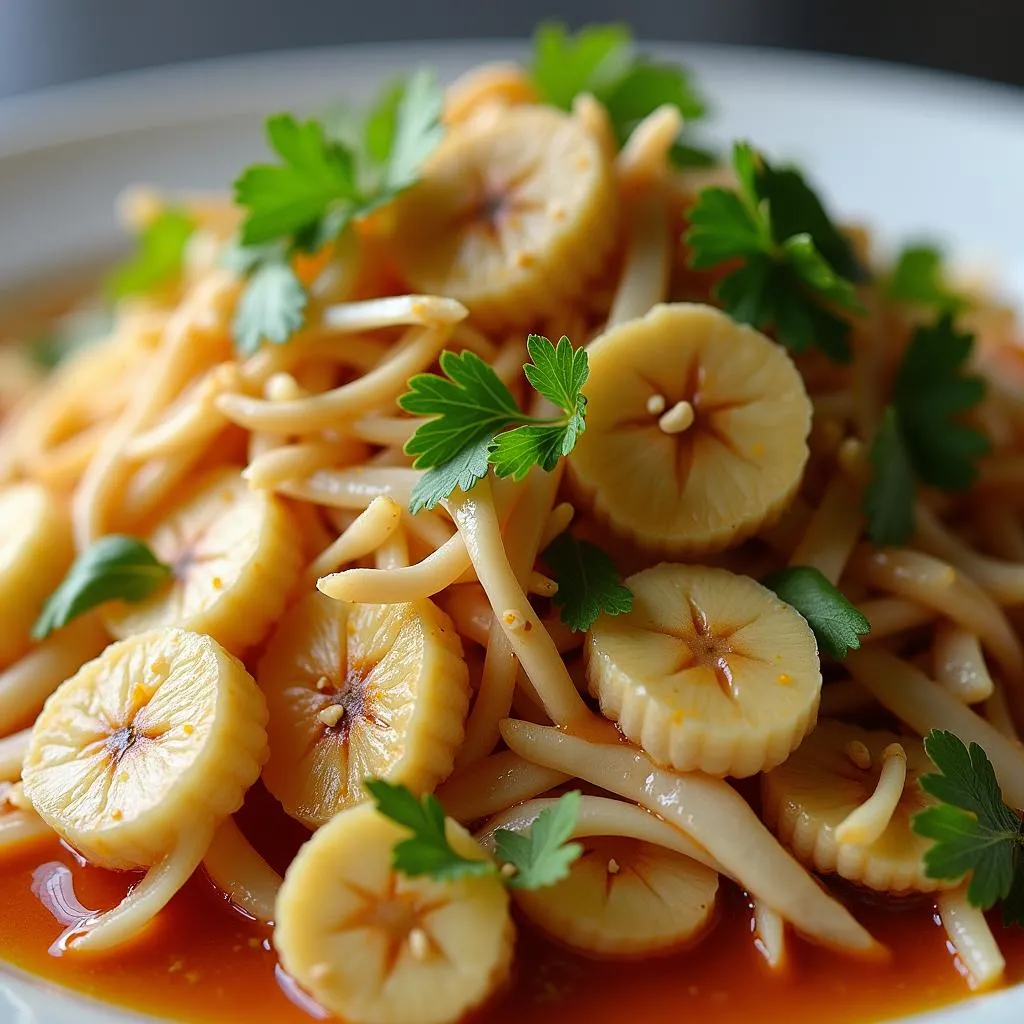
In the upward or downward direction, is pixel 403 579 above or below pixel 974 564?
above

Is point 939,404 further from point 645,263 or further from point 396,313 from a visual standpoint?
point 396,313

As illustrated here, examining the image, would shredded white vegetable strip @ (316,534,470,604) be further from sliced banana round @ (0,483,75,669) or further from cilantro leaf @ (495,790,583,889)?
sliced banana round @ (0,483,75,669)

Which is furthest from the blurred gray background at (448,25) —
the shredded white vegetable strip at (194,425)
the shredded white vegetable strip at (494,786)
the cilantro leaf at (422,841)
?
the cilantro leaf at (422,841)

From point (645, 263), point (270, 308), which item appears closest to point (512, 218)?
point (645, 263)

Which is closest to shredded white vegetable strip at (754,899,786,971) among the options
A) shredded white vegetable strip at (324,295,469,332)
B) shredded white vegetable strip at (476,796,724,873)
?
shredded white vegetable strip at (476,796,724,873)

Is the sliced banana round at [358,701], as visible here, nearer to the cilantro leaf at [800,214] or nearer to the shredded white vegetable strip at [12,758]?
the shredded white vegetable strip at [12,758]
